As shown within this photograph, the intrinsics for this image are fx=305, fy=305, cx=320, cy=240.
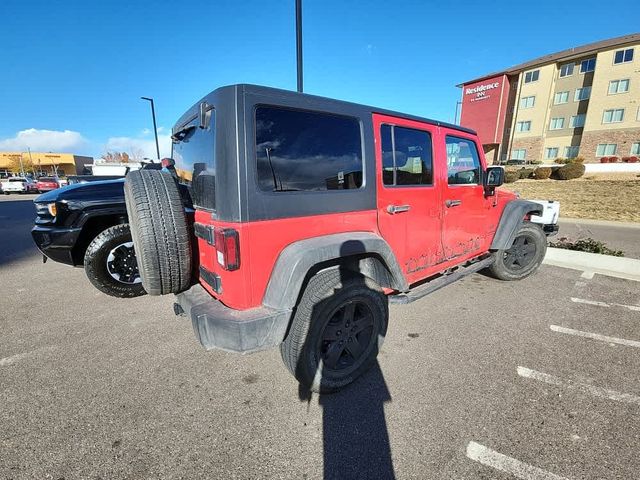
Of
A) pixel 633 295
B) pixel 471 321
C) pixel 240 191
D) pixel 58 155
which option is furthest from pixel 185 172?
pixel 58 155

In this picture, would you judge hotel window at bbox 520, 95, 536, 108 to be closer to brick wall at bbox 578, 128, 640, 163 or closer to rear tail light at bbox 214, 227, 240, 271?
brick wall at bbox 578, 128, 640, 163

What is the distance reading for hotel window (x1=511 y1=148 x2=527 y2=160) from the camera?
40.5 m

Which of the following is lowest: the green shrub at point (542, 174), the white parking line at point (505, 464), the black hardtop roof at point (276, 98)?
the white parking line at point (505, 464)

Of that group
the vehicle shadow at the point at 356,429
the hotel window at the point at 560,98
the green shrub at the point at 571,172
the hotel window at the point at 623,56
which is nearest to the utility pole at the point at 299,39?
the vehicle shadow at the point at 356,429

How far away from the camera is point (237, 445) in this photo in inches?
74.7

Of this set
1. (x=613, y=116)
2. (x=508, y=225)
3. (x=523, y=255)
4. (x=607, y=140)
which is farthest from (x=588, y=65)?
(x=508, y=225)

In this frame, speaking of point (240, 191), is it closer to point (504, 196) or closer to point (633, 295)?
point (504, 196)

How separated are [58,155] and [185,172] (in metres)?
88.2

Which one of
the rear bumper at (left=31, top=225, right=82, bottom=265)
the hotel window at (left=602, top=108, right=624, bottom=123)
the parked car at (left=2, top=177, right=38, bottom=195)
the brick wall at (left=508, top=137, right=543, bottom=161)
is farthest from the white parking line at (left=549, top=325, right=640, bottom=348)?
the brick wall at (left=508, top=137, right=543, bottom=161)

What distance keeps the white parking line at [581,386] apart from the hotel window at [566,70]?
4780cm

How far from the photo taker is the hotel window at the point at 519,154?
4046 cm

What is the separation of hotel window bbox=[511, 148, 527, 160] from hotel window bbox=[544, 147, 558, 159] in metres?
2.23

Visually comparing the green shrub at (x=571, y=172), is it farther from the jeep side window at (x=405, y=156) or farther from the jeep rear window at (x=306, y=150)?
the jeep rear window at (x=306, y=150)

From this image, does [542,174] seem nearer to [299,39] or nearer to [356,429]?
[299,39]
